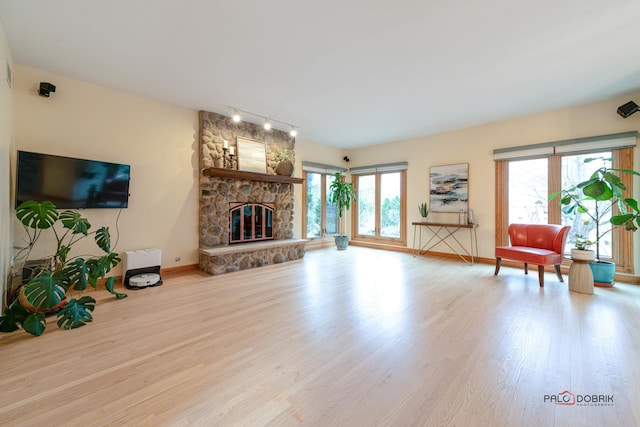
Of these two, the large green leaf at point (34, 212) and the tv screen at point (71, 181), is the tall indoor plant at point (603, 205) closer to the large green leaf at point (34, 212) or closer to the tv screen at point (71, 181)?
the large green leaf at point (34, 212)

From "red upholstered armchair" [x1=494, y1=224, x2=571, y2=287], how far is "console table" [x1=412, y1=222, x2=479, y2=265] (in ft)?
2.71

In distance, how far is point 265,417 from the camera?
1.31 metres

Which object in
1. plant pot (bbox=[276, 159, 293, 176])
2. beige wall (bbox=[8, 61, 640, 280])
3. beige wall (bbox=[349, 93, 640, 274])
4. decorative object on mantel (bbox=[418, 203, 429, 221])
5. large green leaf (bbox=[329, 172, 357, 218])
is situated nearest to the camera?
beige wall (bbox=[8, 61, 640, 280])

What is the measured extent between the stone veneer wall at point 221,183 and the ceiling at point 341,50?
1.51 ft

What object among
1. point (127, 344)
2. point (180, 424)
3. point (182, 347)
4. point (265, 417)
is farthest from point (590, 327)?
point (127, 344)

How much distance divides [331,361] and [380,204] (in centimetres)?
526

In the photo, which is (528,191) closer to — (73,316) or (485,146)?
(485,146)

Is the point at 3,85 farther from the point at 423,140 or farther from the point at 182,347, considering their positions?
the point at 423,140

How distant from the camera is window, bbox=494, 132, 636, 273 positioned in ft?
12.3

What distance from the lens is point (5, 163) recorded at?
2.45 metres

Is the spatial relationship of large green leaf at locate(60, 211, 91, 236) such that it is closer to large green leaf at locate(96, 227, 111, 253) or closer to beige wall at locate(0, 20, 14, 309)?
large green leaf at locate(96, 227, 111, 253)

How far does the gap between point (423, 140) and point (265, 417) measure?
5.84 m

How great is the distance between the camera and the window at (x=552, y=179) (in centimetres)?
374

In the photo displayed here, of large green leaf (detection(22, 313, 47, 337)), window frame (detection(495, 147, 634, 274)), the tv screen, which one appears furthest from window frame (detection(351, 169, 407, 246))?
large green leaf (detection(22, 313, 47, 337))
